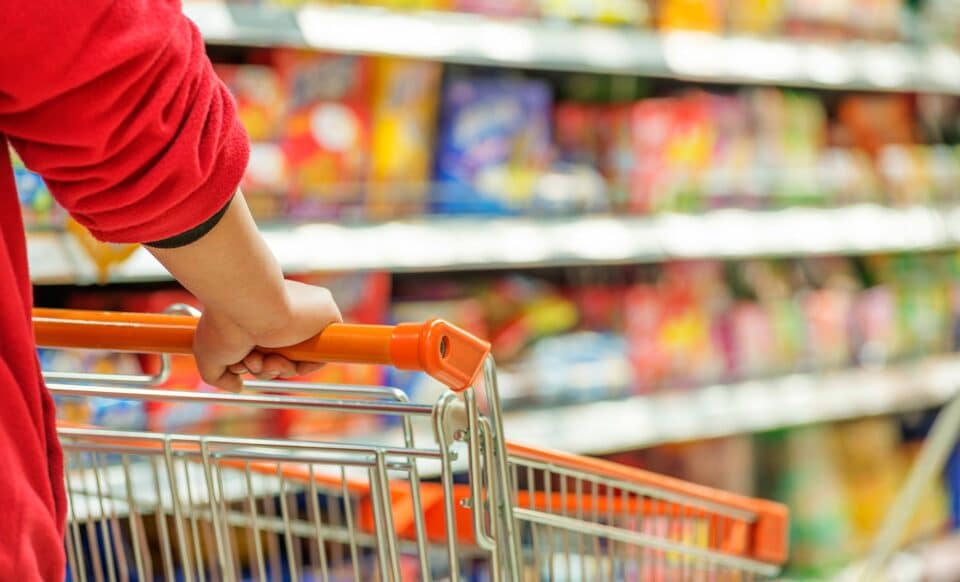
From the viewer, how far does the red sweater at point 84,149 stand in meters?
0.57

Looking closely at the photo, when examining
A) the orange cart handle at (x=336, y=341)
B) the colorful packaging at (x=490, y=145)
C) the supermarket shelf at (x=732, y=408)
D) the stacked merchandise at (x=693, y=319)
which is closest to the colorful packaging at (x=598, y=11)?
the colorful packaging at (x=490, y=145)

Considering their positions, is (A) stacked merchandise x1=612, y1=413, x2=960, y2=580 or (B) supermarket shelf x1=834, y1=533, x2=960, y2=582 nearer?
(A) stacked merchandise x1=612, y1=413, x2=960, y2=580

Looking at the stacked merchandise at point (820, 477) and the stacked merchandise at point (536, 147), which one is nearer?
the stacked merchandise at point (536, 147)

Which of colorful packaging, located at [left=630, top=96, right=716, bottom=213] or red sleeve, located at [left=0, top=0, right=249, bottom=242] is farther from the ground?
colorful packaging, located at [left=630, top=96, right=716, bottom=213]

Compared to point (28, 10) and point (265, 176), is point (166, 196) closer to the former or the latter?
point (28, 10)

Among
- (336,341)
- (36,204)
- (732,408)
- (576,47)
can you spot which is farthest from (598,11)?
(336,341)

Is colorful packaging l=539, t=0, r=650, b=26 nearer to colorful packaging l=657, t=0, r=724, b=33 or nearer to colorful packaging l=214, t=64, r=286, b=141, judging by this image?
colorful packaging l=657, t=0, r=724, b=33

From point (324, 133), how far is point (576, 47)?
21.8 inches

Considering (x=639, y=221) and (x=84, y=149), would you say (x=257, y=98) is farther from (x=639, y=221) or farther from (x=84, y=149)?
(x=84, y=149)

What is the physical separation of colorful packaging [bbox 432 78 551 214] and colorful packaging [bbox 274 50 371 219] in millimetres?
186

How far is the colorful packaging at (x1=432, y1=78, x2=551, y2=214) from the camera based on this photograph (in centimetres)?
210

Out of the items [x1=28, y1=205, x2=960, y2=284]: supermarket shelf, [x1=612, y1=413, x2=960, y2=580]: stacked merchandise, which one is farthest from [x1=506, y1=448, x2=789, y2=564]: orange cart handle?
[x1=612, y1=413, x2=960, y2=580]: stacked merchandise

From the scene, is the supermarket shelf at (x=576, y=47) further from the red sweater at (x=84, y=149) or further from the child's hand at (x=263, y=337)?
the red sweater at (x=84, y=149)

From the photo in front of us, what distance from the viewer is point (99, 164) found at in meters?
0.61
